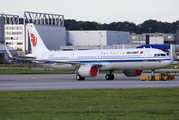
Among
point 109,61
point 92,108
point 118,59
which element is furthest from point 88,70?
point 92,108

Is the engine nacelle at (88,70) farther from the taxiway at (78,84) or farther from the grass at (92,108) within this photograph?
the grass at (92,108)

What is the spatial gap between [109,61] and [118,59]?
4.75 ft

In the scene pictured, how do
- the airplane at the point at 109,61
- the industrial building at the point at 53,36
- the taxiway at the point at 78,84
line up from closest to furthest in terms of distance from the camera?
the taxiway at the point at 78,84
the airplane at the point at 109,61
the industrial building at the point at 53,36

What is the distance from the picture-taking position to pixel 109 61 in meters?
42.7

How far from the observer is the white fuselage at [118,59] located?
4006 centimetres

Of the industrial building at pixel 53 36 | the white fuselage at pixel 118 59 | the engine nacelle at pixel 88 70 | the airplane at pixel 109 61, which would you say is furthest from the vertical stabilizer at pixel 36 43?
the industrial building at pixel 53 36

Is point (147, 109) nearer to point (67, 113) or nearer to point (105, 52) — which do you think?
point (67, 113)

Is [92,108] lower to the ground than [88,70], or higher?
lower

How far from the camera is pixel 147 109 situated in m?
16.5

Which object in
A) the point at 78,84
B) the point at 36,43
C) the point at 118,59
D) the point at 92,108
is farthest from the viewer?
the point at 36,43

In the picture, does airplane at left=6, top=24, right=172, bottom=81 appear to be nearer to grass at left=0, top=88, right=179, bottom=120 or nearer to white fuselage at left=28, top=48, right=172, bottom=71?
white fuselage at left=28, top=48, right=172, bottom=71

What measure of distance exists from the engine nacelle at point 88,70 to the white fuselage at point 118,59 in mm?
1244

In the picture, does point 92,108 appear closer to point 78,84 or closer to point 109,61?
point 78,84

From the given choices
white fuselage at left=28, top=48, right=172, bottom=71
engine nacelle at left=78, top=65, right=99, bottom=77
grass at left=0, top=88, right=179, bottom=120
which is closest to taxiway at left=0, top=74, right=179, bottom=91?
engine nacelle at left=78, top=65, right=99, bottom=77
